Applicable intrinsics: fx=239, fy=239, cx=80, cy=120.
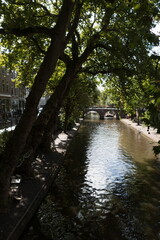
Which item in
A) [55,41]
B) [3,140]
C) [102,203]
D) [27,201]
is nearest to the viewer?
[55,41]

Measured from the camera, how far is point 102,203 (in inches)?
378

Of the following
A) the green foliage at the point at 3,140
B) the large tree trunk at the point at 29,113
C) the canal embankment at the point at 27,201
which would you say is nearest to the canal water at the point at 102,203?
the canal embankment at the point at 27,201

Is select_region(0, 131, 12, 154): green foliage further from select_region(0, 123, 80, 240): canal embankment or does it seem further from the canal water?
the canal water

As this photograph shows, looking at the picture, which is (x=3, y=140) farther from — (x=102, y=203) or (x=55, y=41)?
(x=55, y=41)

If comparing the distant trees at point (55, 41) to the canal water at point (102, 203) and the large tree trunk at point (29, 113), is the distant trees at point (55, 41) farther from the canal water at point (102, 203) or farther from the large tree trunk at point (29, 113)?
the canal water at point (102, 203)

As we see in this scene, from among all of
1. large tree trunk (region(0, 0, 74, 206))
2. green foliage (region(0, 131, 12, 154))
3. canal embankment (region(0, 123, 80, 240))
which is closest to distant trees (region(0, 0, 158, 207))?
large tree trunk (region(0, 0, 74, 206))

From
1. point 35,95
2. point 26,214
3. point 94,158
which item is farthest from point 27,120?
point 94,158

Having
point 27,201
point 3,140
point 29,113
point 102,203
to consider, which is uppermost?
point 29,113

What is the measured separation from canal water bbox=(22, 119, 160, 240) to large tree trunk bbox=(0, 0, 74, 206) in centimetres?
195

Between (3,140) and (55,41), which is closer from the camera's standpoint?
(55,41)

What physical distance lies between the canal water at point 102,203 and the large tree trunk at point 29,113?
1.95 meters

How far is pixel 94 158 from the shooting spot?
17438mm

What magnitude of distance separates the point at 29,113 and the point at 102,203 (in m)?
4.95

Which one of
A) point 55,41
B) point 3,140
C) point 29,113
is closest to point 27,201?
point 29,113
